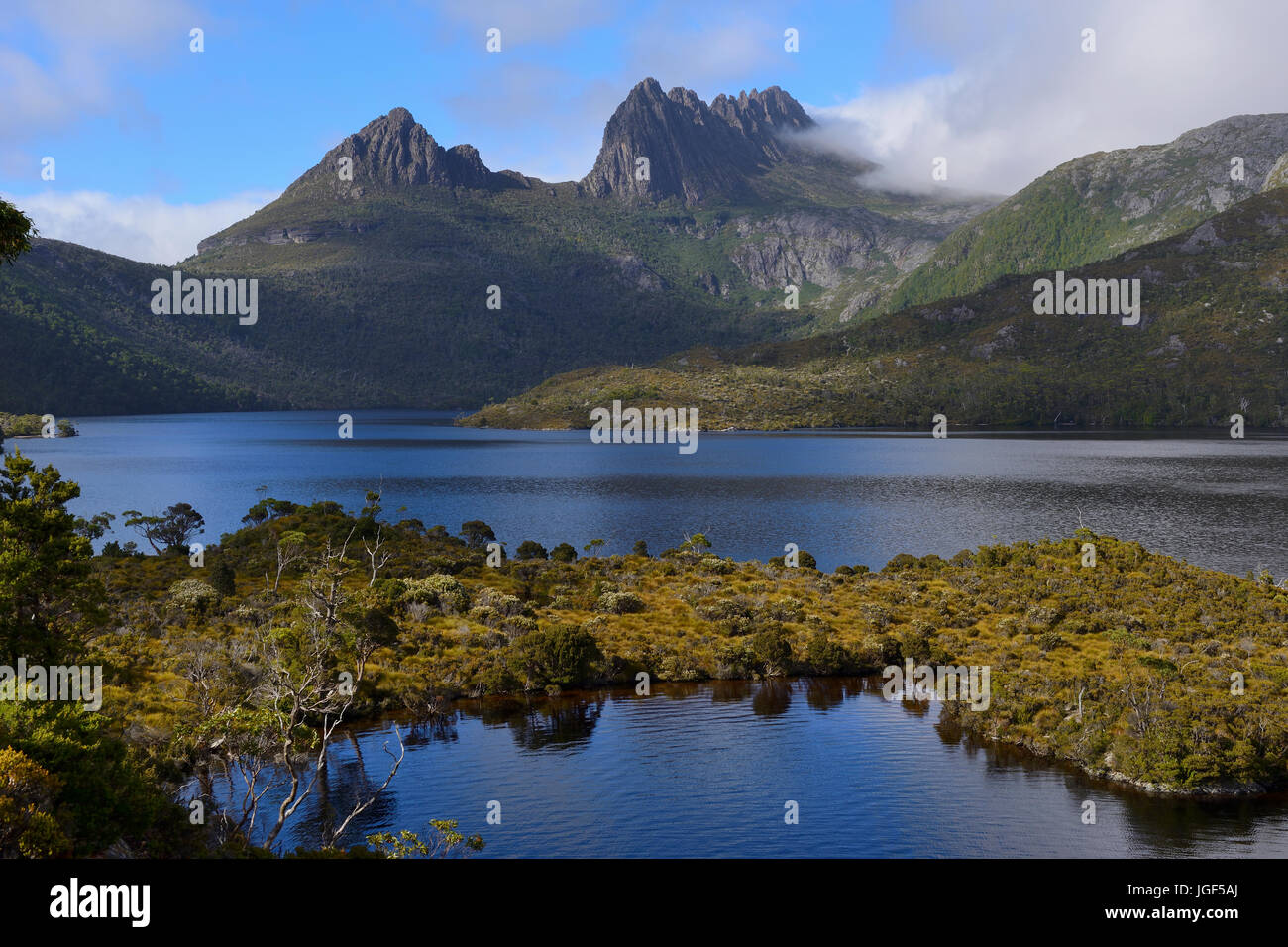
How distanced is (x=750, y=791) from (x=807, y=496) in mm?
106427

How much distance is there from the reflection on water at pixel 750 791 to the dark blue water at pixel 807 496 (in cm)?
4844

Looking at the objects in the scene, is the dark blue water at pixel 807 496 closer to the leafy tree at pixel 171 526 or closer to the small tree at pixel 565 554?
the leafy tree at pixel 171 526

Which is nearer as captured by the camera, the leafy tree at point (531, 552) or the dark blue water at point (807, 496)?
the leafy tree at point (531, 552)

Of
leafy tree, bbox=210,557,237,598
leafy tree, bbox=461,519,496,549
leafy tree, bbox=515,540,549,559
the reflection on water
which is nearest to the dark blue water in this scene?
leafy tree, bbox=461,519,496,549

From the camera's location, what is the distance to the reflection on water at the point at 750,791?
94.5ft

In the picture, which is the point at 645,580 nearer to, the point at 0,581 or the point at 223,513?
the point at 0,581

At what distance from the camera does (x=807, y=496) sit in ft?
449

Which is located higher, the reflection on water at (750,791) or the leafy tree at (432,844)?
the leafy tree at (432,844)

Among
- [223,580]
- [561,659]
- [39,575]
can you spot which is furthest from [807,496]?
[39,575]

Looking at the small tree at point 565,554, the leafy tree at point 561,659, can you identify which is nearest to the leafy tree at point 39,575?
the leafy tree at point 561,659

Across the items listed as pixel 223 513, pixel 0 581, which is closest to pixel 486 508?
pixel 223 513

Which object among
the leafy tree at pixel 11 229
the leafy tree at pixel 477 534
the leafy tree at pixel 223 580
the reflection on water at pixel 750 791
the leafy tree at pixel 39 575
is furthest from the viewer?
the leafy tree at pixel 477 534
